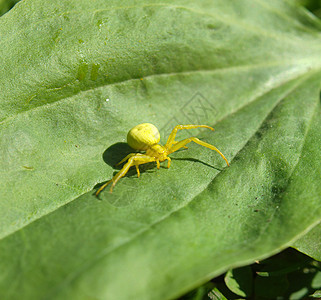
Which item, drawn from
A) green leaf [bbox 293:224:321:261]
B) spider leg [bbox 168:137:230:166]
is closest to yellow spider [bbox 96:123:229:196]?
spider leg [bbox 168:137:230:166]

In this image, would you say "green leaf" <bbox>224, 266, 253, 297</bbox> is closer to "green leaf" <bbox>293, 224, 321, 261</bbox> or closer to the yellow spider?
"green leaf" <bbox>293, 224, 321, 261</bbox>

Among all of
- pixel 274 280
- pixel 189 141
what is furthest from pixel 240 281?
pixel 189 141

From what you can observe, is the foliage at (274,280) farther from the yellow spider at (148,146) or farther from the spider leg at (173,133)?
the spider leg at (173,133)

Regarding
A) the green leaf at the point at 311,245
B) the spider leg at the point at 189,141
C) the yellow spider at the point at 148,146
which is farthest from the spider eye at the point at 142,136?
the green leaf at the point at 311,245

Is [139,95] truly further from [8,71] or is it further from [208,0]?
[208,0]

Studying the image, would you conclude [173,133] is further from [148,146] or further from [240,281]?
[240,281]

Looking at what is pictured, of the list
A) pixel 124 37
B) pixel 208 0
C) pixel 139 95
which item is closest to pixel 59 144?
pixel 139 95
